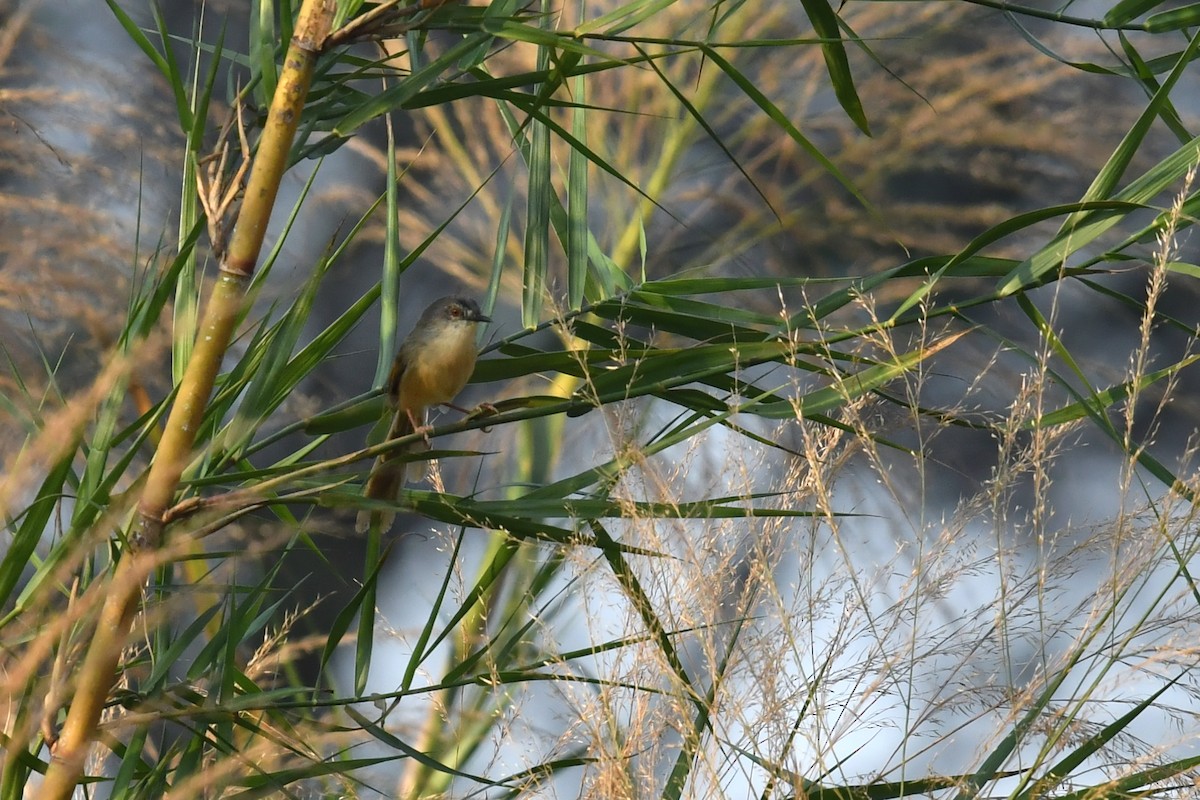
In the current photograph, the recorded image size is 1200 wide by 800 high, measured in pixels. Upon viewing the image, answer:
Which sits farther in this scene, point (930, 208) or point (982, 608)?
point (930, 208)

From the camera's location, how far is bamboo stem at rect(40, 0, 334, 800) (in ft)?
5.04

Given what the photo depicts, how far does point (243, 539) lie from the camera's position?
3.55 m

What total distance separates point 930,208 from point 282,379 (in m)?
3.11

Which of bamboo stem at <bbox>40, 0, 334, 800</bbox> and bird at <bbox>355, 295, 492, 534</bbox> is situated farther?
bird at <bbox>355, 295, 492, 534</bbox>

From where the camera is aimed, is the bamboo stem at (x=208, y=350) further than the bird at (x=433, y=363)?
No

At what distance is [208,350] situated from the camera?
61.4 inches

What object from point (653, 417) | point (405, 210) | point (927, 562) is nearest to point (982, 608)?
point (927, 562)

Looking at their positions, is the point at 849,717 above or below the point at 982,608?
below

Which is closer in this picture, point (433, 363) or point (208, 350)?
point (208, 350)

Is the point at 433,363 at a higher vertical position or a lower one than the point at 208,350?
higher

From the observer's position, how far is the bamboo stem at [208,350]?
154cm

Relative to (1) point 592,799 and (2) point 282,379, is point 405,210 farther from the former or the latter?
(1) point 592,799

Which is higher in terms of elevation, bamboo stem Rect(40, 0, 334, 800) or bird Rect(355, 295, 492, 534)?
bird Rect(355, 295, 492, 534)

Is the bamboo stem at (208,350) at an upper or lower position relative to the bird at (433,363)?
lower
